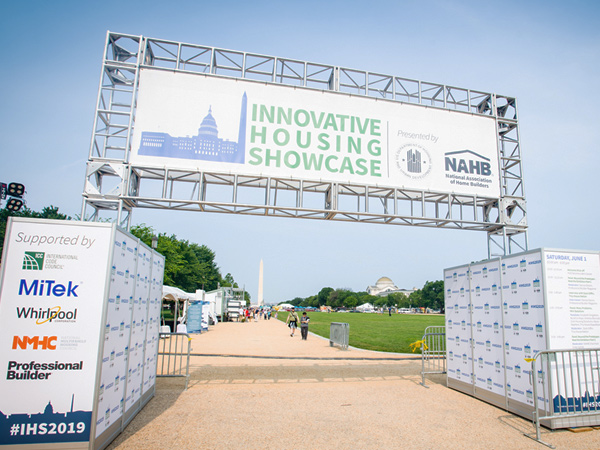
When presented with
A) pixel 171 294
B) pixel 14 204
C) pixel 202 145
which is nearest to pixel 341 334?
pixel 171 294

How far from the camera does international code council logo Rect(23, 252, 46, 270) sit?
570 cm

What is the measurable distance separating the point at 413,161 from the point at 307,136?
340cm

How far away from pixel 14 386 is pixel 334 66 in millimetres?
10787

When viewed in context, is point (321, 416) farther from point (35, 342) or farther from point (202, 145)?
point (202, 145)

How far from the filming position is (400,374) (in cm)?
1282

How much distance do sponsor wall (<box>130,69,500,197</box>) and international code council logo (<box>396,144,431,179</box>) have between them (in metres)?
0.03

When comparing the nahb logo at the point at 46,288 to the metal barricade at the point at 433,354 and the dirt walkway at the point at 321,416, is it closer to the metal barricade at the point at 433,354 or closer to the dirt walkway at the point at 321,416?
the dirt walkway at the point at 321,416

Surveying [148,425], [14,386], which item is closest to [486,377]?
[148,425]

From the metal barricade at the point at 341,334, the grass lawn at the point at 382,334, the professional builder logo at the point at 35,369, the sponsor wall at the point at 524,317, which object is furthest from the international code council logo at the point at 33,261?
the grass lawn at the point at 382,334

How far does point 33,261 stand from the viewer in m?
5.73

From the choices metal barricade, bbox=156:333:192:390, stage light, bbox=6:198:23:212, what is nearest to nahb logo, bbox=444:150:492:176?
metal barricade, bbox=156:333:192:390

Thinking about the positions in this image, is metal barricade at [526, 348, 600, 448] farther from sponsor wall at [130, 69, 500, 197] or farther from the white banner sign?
the white banner sign

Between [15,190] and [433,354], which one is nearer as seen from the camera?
[433,354]

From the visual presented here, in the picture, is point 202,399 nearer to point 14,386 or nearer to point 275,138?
point 14,386
